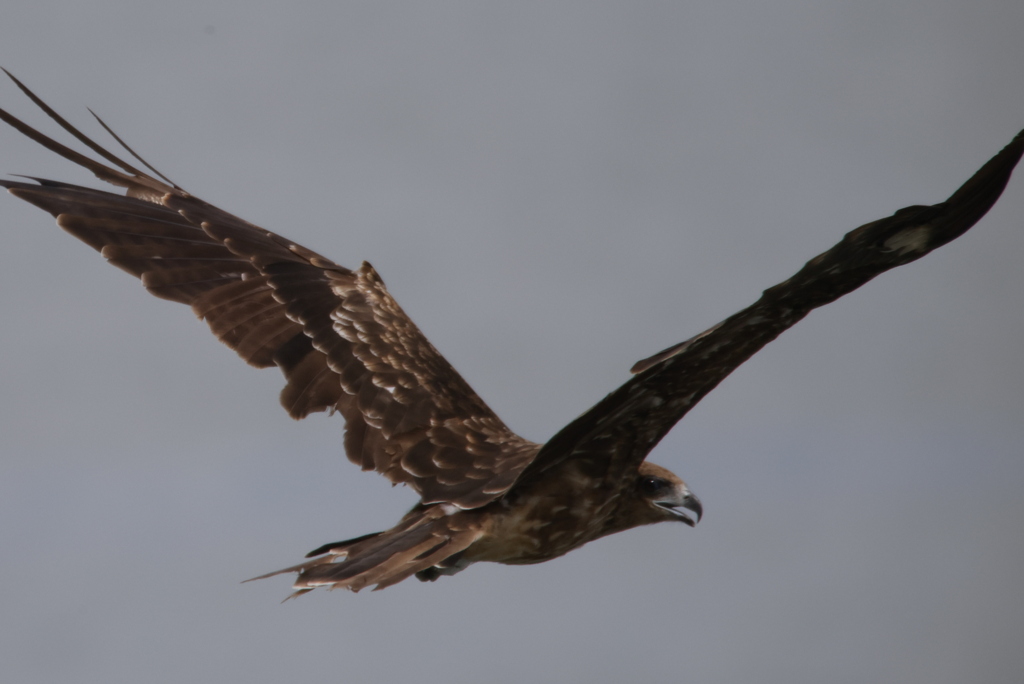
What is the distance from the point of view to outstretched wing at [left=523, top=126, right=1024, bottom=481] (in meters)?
3.02

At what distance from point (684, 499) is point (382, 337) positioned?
4.06 feet

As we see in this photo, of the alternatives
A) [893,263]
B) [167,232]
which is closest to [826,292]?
[893,263]

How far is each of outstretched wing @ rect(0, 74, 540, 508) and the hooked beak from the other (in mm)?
467

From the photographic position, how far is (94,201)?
4.80m

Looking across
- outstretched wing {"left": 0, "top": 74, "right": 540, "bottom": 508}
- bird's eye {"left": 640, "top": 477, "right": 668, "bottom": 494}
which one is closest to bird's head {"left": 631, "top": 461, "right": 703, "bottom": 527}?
bird's eye {"left": 640, "top": 477, "right": 668, "bottom": 494}

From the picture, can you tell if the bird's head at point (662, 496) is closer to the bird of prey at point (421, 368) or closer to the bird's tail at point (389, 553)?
the bird of prey at point (421, 368)

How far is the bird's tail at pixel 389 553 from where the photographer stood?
3537 millimetres

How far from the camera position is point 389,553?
144 inches

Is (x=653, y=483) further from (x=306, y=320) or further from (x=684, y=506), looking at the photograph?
(x=306, y=320)

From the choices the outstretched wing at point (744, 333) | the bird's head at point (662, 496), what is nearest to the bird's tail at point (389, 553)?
the outstretched wing at point (744, 333)

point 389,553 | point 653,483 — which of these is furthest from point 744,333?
point 389,553

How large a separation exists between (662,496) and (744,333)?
3.07 ft

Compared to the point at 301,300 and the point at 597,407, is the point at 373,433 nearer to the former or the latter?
the point at 301,300

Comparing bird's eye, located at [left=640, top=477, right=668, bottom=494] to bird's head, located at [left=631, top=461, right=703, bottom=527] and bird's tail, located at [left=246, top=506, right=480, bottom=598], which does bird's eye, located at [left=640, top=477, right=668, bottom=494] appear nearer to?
bird's head, located at [left=631, top=461, right=703, bottom=527]
